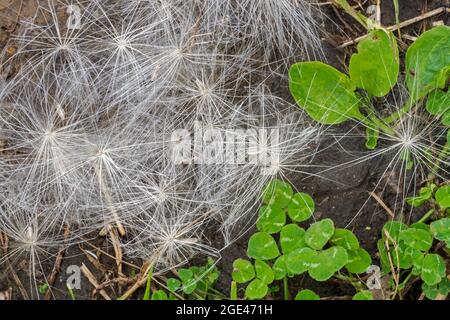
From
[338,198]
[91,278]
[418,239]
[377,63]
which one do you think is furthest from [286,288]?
[377,63]

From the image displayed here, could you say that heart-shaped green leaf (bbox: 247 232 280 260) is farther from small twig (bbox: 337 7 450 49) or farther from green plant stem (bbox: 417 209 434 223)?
small twig (bbox: 337 7 450 49)

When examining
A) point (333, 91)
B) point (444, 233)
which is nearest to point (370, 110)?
point (333, 91)

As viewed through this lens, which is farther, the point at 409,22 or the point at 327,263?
the point at 409,22

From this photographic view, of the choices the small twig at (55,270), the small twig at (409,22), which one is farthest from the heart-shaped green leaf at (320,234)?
the small twig at (55,270)

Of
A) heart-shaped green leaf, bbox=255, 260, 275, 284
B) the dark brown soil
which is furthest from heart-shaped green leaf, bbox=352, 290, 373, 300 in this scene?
A: heart-shaped green leaf, bbox=255, 260, 275, 284

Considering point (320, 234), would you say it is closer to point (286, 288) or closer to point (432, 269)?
point (286, 288)

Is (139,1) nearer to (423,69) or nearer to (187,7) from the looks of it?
(187,7)
